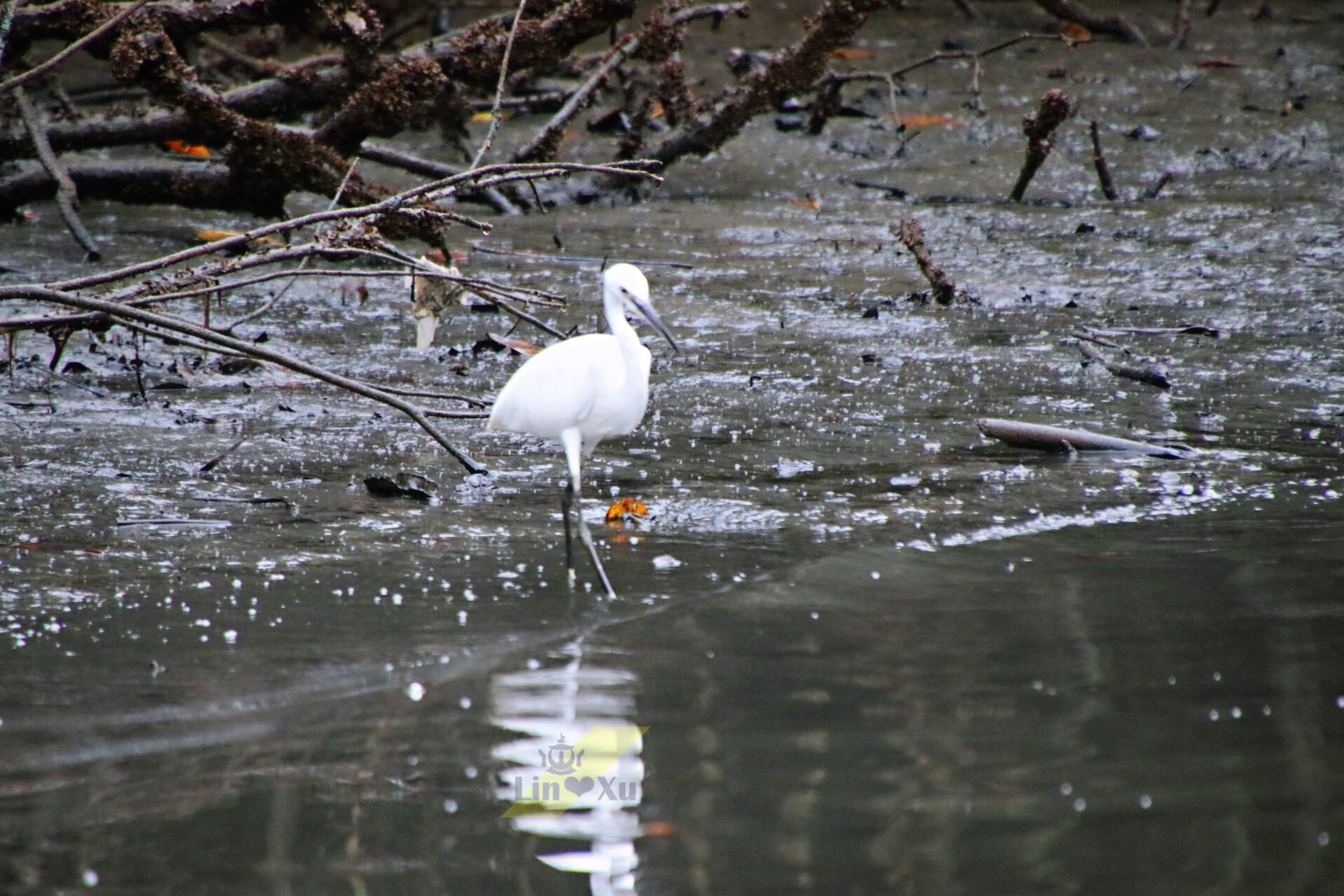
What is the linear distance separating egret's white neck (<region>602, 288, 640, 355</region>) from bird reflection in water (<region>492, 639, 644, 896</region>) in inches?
53.5

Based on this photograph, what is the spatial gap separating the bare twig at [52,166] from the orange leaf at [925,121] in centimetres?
606

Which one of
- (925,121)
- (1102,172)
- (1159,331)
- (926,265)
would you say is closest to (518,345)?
(926,265)

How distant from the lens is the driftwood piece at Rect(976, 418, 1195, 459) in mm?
5379

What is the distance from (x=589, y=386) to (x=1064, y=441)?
194 centimetres

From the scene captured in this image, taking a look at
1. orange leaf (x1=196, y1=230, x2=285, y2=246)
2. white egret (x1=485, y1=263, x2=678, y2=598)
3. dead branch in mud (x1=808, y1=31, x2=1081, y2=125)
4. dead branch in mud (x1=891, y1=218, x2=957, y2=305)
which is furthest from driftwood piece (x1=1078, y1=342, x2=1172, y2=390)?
orange leaf (x1=196, y1=230, x2=285, y2=246)

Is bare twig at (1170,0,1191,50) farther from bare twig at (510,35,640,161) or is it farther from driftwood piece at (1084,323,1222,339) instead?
driftwood piece at (1084,323,1222,339)

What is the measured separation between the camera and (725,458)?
213 inches

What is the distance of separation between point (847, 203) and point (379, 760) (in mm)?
7612

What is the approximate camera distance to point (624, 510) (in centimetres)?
481

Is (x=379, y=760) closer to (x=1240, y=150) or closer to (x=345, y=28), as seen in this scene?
(x=345, y=28)

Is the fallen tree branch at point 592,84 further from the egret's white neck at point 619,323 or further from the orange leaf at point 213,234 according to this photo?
the egret's white neck at point 619,323

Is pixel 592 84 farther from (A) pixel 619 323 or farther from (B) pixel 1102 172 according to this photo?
(A) pixel 619 323

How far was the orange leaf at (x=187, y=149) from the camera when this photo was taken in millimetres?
9773

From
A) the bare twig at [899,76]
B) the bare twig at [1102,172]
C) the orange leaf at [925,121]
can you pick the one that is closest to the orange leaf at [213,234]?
the bare twig at [899,76]
